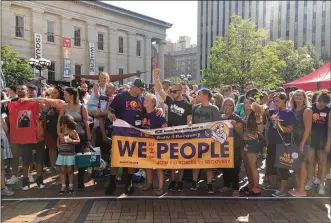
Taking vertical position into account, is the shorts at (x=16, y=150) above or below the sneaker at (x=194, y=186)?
Result: above

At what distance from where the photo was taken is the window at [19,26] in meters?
34.2

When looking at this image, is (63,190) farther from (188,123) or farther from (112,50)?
(112,50)

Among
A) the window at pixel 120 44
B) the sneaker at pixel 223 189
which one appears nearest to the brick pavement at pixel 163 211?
the sneaker at pixel 223 189

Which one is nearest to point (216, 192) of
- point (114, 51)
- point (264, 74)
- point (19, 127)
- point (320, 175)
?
point (320, 175)

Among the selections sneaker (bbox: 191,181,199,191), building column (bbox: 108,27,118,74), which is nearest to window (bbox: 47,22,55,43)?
building column (bbox: 108,27,118,74)

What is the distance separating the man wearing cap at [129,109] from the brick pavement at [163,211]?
0.46m

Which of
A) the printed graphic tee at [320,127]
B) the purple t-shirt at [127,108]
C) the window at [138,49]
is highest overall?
the window at [138,49]

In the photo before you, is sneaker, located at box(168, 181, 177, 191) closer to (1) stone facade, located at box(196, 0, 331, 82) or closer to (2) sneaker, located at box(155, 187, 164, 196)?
(2) sneaker, located at box(155, 187, 164, 196)

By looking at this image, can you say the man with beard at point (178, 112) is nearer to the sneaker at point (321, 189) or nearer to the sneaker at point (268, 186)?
the sneaker at point (268, 186)

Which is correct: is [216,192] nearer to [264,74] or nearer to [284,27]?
[264,74]

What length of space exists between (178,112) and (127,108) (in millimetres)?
993

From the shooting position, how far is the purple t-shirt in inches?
234

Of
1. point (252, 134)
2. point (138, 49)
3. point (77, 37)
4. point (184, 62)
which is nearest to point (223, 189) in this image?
point (252, 134)

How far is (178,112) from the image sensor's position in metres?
6.19
